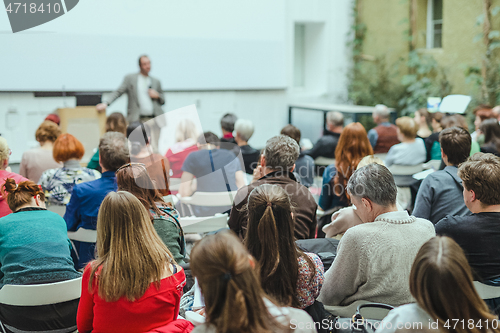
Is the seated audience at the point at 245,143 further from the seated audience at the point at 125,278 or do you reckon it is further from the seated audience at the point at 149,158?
the seated audience at the point at 125,278

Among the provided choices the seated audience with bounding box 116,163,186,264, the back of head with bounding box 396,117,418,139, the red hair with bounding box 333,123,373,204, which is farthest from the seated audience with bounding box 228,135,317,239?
the back of head with bounding box 396,117,418,139

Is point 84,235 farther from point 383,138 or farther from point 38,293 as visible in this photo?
point 383,138

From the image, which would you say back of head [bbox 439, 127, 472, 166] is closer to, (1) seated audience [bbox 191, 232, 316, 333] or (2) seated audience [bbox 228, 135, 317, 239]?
(2) seated audience [bbox 228, 135, 317, 239]

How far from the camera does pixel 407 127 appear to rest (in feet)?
15.8

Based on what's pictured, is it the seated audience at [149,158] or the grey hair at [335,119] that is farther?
the grey hair at [335,119]

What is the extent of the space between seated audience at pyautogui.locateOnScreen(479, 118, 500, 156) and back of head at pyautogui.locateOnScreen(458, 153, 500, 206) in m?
2.11

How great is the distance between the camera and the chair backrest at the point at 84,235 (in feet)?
9.74

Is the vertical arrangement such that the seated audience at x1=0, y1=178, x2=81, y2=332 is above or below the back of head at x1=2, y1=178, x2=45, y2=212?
below

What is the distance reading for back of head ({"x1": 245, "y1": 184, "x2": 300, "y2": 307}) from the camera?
171 centimetres

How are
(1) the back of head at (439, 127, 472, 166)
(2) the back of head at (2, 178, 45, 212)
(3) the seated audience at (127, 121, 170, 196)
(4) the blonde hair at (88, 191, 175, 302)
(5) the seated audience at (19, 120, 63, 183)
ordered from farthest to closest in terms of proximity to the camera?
(5) the seated audience at (19, 120, 63, 183) < (1) the back of head at (439, 127, 472, 166) < (3) the seated audience at (127, 121, 170, 196) < (2) the back of head at (2, 178, 45, 212) < (4) the blonde hair at (88, 191, 175, 302)

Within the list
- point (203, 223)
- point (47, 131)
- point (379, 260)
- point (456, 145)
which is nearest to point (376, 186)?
point (379, 260)

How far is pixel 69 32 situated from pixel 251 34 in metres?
3.21

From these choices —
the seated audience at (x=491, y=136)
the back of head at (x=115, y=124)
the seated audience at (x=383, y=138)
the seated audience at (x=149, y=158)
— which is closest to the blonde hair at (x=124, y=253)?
the seated audience at (x=149, y=158)

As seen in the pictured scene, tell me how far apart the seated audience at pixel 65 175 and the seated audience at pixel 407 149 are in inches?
117
